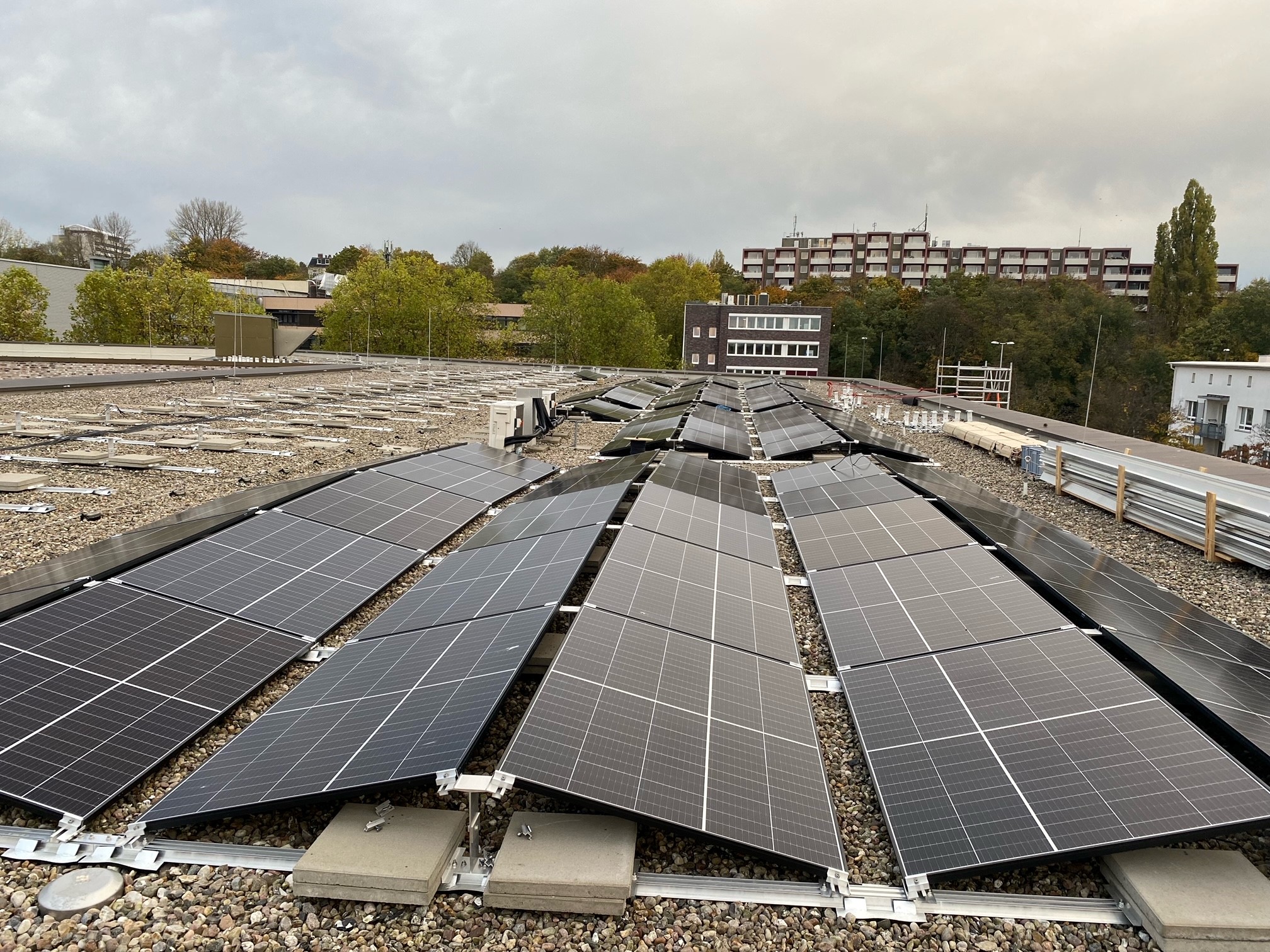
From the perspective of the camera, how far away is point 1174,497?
614 inches

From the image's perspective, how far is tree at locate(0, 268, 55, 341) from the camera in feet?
204

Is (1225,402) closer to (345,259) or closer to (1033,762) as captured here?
(1033,762)

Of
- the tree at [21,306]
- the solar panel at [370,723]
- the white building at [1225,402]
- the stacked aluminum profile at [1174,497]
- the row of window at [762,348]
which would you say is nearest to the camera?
the solar panel at [370,723]

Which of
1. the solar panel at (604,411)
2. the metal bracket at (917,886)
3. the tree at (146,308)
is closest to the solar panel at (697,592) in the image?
the metal bracket at (917,886)

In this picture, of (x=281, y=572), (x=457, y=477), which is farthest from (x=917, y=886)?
(x=457, y=477)

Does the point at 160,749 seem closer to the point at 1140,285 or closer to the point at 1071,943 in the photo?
the point at 1071,943

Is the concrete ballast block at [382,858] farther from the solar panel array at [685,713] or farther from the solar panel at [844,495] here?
the solar panel at [844,495]

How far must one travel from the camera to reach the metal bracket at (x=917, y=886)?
5379mm

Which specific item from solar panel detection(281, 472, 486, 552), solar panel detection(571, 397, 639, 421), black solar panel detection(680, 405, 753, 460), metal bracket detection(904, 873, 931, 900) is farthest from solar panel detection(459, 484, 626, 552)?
solar panel detection(571, 397, 639, 421)

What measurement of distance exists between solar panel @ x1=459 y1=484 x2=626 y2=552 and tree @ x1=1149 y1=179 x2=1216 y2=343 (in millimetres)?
88519

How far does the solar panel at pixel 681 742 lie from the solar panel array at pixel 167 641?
3.41 metres

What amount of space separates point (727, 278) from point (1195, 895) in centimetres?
14435

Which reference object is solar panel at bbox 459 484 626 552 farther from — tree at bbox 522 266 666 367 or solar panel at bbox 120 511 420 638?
tree at bbox 522 266 666 367

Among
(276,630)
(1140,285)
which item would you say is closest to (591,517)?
(276,630)
